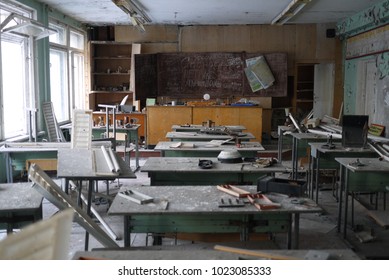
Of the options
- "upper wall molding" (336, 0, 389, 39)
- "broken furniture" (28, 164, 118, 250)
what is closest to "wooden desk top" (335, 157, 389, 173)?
"broken furniture" (28, 164, 118, 250)

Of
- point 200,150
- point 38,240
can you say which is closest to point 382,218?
point 200,150

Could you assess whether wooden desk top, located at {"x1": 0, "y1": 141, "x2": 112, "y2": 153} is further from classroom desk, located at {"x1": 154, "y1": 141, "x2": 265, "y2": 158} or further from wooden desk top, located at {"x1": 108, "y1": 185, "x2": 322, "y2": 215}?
wooden desk top, located at {"x1": 108, "y1": 185, "x2": 322, "y2": 215}

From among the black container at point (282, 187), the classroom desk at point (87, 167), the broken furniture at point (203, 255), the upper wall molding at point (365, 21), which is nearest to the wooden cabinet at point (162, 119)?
the upper wall molding at point (365, 21)

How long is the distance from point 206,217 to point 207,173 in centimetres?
105

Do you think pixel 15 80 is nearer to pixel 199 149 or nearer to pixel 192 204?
pixel 199 149

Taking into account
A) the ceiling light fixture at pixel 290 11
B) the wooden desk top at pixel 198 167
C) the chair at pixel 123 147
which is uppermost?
the ceiling light fixture at pixel 290 11

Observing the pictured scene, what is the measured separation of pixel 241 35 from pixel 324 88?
218cm

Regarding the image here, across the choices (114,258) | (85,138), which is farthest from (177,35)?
(114,258)

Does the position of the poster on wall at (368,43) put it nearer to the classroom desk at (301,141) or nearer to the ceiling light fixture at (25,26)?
the classroom desk at (301,141)

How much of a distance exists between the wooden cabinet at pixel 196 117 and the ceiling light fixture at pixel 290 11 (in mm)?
1766

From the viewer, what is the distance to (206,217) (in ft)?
8.64

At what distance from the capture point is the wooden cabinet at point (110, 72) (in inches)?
386
